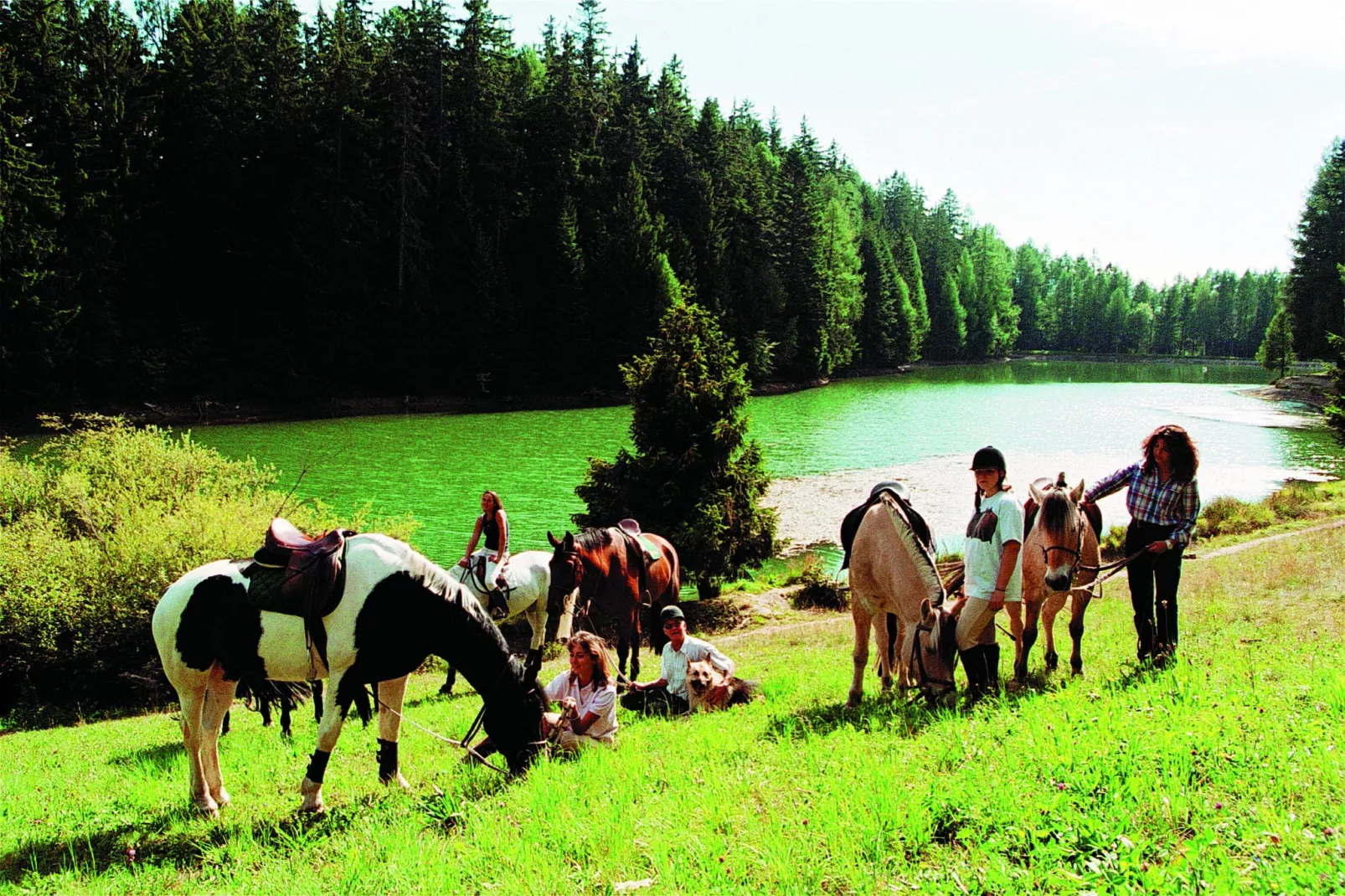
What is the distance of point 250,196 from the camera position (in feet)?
183

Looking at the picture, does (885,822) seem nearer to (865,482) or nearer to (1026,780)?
(1026,780)

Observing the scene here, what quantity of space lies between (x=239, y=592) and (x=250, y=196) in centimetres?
5933

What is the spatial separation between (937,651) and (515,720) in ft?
11.5

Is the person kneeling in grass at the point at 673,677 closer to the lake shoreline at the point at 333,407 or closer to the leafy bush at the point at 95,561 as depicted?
the leafy bush at the point at 95,561

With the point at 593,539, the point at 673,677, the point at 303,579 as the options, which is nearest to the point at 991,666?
the point at 673,677

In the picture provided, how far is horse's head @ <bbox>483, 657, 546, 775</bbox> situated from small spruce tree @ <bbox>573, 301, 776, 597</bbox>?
11799 mm

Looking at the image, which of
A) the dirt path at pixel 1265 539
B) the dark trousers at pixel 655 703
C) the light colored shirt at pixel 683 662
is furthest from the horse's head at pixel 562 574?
the dirt path at pixel 1265 539

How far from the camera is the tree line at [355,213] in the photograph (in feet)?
148

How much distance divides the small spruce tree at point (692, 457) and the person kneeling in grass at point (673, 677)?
9404 millimetres

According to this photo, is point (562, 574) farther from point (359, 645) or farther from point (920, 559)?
point (920, 559)

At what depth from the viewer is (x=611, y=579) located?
1219 centimetres

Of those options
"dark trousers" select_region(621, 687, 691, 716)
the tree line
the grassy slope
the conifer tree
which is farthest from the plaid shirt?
the conifer tree

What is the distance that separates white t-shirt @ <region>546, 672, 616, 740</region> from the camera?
6.64 metres

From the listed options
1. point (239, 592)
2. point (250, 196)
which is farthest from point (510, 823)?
point (250, 196)
